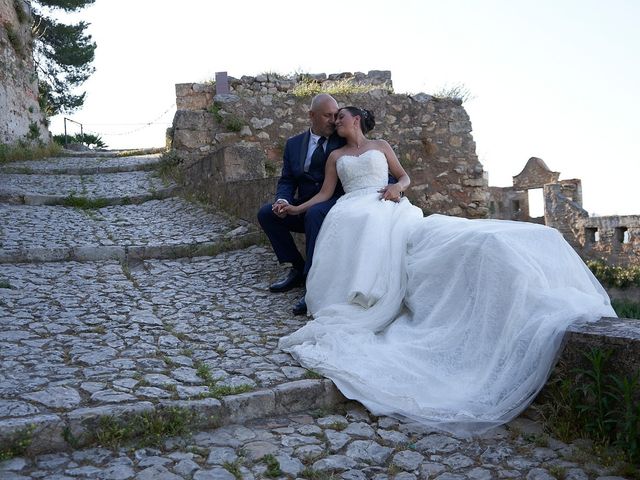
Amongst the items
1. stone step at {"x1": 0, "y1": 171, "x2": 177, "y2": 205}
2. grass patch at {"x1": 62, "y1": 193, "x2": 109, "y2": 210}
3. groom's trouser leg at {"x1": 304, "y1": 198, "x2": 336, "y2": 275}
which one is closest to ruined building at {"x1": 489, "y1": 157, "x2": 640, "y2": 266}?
stone step at {"x1": 0, "y1": 171, "x2": 177, "y2": 205}

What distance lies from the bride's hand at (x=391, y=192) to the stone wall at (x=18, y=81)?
11.0m

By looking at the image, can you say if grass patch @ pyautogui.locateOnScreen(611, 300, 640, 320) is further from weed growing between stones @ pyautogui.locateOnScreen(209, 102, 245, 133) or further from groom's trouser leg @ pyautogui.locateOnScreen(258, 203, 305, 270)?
weed growing between stones @ pyautogui.locateOnScreen(209, 102, 245, 133)

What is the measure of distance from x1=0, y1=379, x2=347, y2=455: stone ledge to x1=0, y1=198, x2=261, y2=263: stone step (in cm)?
360

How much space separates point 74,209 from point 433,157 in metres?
5.23

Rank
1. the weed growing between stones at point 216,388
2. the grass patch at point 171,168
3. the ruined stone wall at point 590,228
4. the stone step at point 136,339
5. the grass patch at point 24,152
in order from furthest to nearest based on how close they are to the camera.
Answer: the ruined stone wall at point 590,228 → the grass patch at point 24,152 → the grass patch at point 171,168 → the weed growing between stones at point 216,388 → the stone step at point 136,339

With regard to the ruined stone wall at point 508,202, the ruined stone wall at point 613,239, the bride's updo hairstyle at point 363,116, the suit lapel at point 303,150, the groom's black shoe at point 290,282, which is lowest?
the ruined stone wall at point 613,239

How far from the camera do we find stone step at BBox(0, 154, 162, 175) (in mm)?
11829

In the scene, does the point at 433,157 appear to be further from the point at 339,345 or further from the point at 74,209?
the point at 339,345

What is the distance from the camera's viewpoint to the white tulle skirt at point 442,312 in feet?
10.8

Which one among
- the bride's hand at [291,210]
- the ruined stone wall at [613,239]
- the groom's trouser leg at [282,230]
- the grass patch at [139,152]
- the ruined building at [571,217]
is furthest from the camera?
the ruined building at [571,217]

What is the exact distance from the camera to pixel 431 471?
2820 mm

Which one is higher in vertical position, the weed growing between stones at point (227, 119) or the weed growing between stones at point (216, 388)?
the weed growing between stones at point (227, 119)

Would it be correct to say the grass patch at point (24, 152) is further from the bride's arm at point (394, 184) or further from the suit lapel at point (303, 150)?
the bride's arm at point (394, 184)

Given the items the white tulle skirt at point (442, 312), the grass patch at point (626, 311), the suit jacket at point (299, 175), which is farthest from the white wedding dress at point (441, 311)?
the grass patch at point (626, 311)
